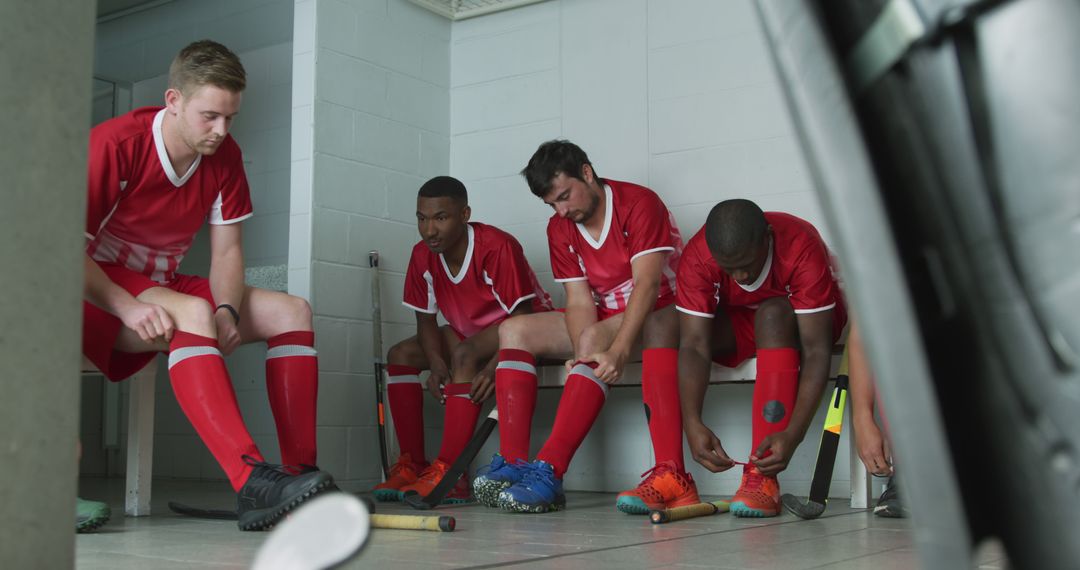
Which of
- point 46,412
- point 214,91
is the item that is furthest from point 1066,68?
point 214,91

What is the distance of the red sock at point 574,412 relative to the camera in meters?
2.99

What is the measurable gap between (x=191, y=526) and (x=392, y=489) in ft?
3.58

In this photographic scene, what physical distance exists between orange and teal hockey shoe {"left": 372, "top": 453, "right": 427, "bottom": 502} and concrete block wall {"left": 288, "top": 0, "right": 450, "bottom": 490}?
0.31 metres

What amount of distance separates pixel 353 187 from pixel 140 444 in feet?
4.87

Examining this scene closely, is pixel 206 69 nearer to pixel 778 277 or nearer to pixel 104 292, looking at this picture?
pixel 104 292

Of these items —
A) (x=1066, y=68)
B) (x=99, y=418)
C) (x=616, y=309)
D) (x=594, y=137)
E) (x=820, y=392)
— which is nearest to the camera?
(x=1066, y=68)

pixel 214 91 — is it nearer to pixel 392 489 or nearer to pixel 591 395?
pixel 591 395

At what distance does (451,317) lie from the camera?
12.2 feet

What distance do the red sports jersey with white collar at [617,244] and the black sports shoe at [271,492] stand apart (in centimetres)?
134

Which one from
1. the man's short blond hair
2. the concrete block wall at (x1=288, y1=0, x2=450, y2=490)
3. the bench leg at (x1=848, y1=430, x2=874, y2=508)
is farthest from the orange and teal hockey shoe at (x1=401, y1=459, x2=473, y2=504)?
the man's short blond hair

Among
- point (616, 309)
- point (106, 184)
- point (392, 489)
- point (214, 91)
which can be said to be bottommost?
point (392, 489)

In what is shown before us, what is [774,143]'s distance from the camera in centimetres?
365

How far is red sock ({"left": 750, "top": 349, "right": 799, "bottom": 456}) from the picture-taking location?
2789 millimetres

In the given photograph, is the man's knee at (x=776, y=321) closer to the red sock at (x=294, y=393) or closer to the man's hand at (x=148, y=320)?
the red sock at (x=294, y=393)
